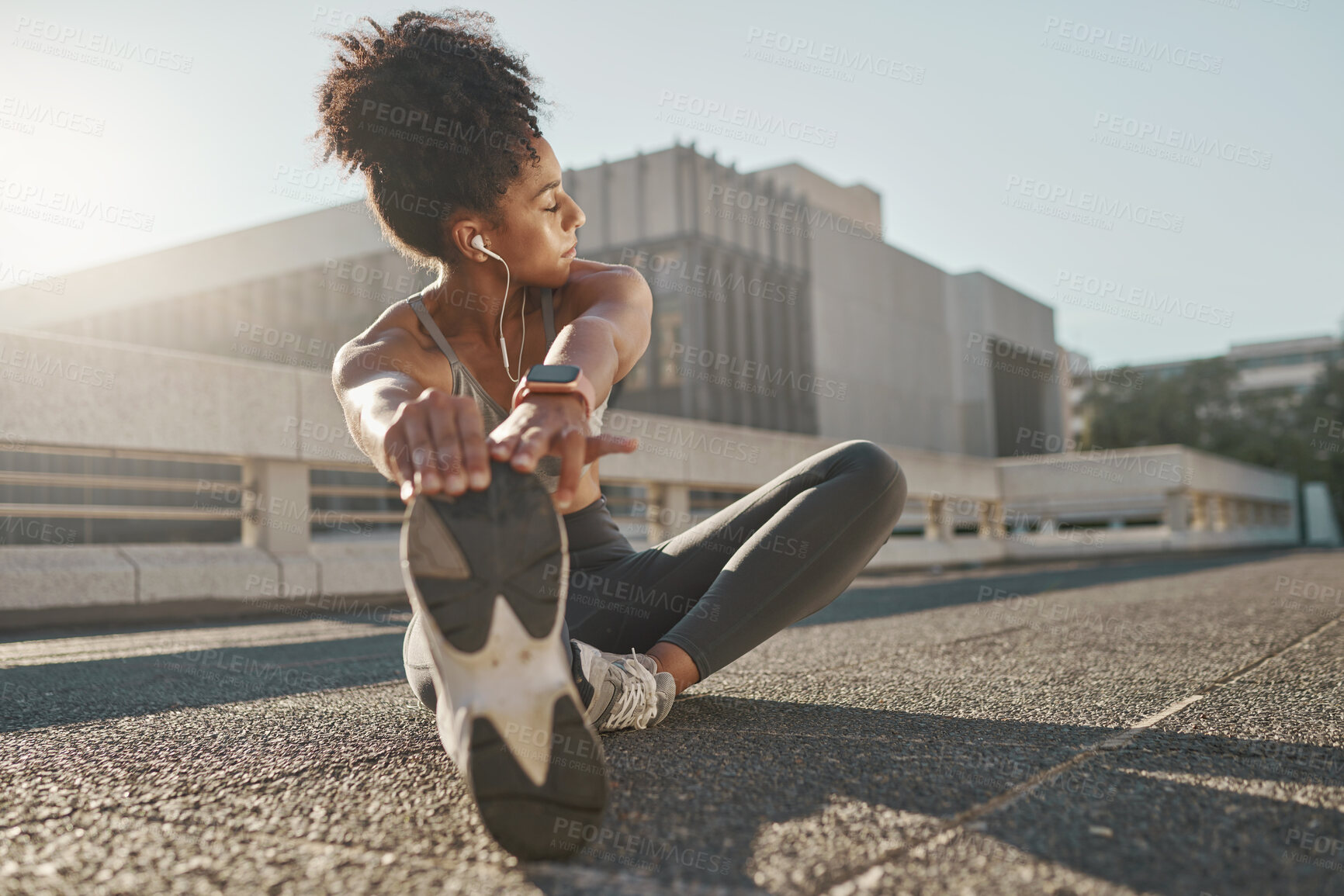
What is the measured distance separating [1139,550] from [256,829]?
17625 mm

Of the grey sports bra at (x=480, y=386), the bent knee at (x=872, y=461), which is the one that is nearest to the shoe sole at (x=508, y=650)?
the grey sports bra at (x=480, y=386)

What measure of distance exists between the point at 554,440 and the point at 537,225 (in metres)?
0.81

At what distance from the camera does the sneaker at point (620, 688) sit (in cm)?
153

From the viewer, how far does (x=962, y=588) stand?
7012 mm

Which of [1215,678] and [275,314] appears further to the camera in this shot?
[275,314]

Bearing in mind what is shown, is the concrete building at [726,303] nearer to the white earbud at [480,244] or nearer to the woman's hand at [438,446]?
the white earbud at [480,244]

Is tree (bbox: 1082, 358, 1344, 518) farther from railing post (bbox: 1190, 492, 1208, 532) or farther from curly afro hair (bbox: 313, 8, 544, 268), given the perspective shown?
curly afro hair (bbox: 313, 8, 544, 268)

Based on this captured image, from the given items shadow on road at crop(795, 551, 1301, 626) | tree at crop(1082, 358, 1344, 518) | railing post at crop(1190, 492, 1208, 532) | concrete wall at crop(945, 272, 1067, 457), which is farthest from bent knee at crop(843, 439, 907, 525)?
tree at crop(1082, 358, 1344, 518)

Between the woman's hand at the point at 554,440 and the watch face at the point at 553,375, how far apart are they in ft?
0.07

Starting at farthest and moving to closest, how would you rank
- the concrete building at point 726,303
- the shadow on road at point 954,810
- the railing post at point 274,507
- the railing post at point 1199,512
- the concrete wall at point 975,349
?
1. the concrete wall at point 975,349
2. the concrete building at point 726,303
3. the railing post at point 1199,512
4. the railing post at point 274,507
5. the shadow on road at point 954,810

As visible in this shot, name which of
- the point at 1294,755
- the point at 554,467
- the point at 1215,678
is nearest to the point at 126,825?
the point at 554,467

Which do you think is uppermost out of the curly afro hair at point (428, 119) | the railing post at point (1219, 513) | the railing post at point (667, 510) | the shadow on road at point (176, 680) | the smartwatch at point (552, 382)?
the curly afro hair at point (428, 119)

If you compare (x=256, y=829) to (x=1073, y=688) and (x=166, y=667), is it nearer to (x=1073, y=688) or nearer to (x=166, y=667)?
(x=1073, y=688)

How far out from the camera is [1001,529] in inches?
616
